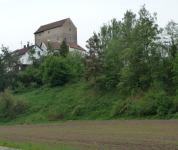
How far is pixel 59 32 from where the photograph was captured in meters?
80.1

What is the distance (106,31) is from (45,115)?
26.5 metres

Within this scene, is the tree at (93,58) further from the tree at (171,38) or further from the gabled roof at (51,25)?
the gabled roof at (51,25)

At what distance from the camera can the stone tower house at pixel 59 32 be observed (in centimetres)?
7988

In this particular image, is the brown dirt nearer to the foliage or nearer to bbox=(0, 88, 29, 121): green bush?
bbox=(0, 88, 29, 121): green bush

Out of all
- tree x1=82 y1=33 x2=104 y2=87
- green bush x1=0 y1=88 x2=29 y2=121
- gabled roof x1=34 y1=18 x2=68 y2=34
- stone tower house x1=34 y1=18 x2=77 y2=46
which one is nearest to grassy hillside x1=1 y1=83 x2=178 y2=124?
green bush x1=0 y1=88 x2=29 y2=121

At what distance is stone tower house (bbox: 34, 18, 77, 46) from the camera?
262ft

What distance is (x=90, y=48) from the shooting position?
3828cm

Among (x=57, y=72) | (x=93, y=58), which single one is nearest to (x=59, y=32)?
(x=57, y=72)

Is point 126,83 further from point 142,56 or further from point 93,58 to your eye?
point 93,58

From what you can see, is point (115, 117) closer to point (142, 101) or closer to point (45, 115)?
point (142, 101)

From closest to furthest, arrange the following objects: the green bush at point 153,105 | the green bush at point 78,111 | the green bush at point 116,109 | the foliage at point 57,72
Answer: the green bush at point 153,105
the green bush at point 116,109
the green bush at point 78,111
the foliage at point 57,72

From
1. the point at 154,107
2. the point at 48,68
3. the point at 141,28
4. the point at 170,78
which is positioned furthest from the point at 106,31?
the point at 154,107

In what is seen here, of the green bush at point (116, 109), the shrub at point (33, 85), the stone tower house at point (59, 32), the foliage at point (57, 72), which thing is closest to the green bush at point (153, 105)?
the green bush at point (116, 109)

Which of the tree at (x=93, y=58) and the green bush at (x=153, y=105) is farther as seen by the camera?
the tree at (x=93, y=58)
